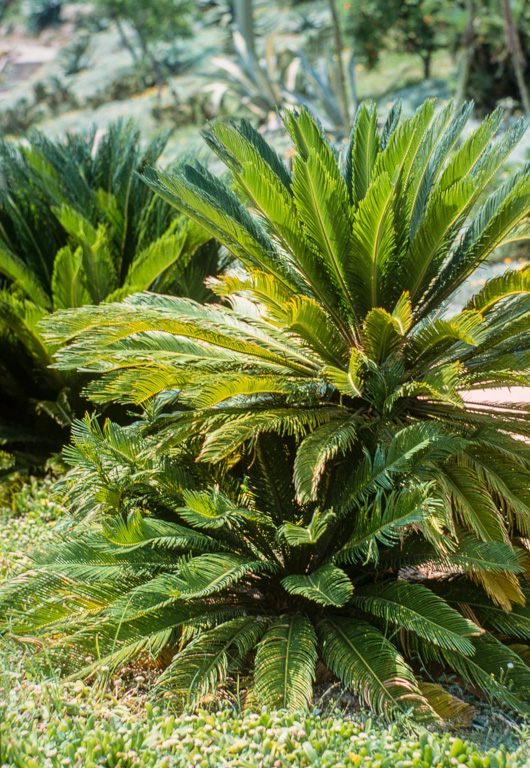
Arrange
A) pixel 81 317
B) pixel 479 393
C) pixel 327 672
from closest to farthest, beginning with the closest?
pixel 327 672
pixel 81 317
pixel 479 393

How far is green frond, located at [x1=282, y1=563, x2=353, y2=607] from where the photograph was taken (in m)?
2.55

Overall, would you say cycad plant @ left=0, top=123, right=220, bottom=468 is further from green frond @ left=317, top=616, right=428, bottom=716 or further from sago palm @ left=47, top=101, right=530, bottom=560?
green frond @ left=317, top=616, right=428, bottom=716

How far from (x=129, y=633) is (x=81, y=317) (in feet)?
5.16

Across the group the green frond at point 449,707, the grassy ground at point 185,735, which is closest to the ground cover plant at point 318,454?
the green frond at point 449,707

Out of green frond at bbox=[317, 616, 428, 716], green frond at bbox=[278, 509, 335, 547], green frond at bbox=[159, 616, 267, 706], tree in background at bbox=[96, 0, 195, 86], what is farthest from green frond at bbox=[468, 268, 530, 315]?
tree in background at bbox=[96, 0, 195, 86]

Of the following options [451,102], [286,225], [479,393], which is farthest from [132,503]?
[479,393]

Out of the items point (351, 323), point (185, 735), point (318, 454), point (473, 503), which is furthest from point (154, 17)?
point (185, 735)

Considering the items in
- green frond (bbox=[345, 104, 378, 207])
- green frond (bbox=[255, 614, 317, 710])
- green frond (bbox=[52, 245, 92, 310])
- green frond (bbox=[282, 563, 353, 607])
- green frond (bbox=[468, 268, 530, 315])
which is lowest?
green frond (bbox=[255, 614, 317, 710])

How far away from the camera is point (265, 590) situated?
3.19 m

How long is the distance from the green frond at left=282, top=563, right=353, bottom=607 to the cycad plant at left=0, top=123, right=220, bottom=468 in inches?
99.7

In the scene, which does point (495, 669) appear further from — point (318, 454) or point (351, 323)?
point (351, 323)

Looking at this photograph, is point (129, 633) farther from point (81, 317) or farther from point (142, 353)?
point (81, 317)

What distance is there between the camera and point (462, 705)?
8.61 feet

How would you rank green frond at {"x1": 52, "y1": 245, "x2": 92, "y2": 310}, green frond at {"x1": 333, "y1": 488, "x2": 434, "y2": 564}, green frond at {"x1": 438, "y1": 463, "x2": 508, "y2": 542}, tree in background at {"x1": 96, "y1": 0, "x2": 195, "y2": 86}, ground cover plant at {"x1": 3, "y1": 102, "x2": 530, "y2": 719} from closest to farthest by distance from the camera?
1. green frond at {"x1": 333, "y1": 488, "x2": 434, "y2": 564}
2. ground cover plant at {"x1": 3, "y1": 102, "x2": 530, "y2": 719}
3. green frond at {"x1": 438, "y1": 463, "x2": 508, "y2": 542}
4. green frond at {"x1": 52, "y1": 245, "x2": 92, "y2": 310}
5. tree in background at {"x1": 96, "y1": 0, "x2": 195, "y2": 86}
